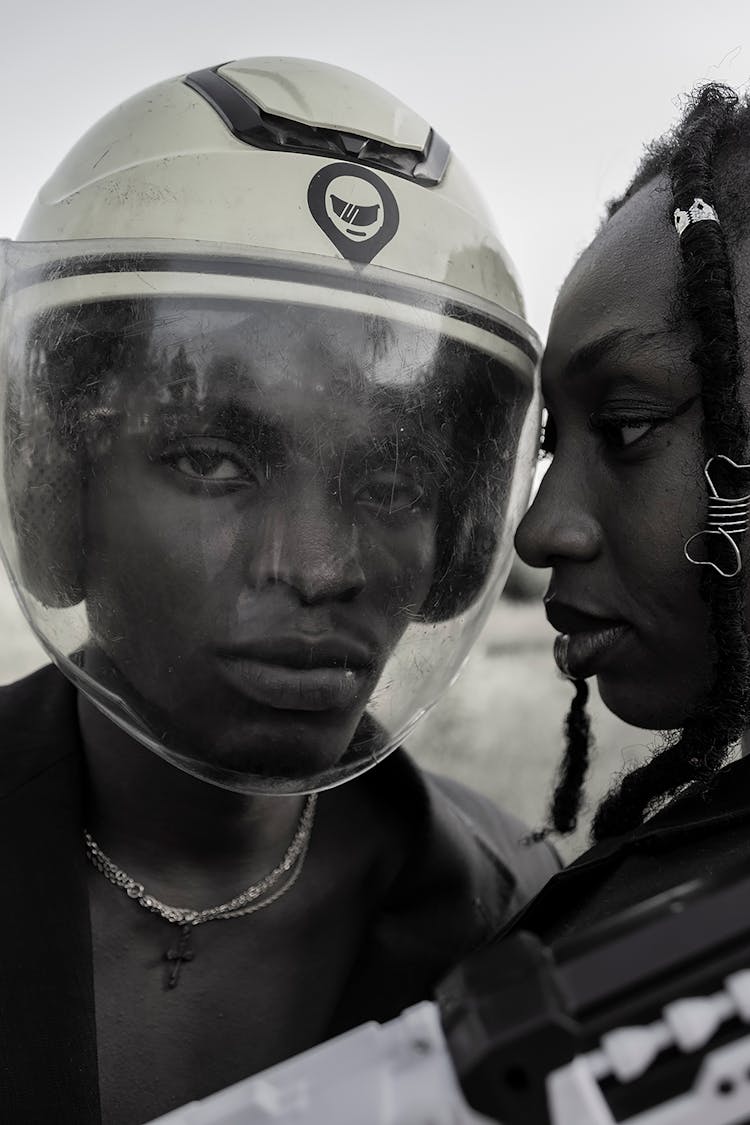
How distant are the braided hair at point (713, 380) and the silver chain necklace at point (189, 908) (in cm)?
55

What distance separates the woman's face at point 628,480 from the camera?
1.33m

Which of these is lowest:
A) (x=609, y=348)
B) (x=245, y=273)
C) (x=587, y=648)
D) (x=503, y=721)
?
(x=503, y=721)

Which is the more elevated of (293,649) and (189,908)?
(293,649)

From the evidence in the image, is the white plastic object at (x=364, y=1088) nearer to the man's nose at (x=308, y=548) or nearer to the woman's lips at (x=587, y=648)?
the man's nose at (x=308, y=548)

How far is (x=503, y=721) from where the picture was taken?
5781 millimetres

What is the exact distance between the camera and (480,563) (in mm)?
1629

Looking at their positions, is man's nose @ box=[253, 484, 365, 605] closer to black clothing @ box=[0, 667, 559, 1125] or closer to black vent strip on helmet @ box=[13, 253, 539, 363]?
black vent strip on helmet @ box=[13, 253, 539, 363]

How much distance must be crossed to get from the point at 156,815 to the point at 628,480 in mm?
906

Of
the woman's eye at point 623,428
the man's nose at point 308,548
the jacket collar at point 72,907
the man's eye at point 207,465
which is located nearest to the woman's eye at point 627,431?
the woman's eye at point 623,428

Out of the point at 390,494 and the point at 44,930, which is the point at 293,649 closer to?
the point at 390,494

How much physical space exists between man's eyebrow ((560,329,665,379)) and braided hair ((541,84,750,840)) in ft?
0.20

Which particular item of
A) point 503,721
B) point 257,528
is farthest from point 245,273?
point 503,721

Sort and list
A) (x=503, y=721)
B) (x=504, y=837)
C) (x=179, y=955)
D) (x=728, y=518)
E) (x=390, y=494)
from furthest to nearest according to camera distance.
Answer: (x=503, y=721) → (x=504, y=837) → (x=179, y=955) → (x=390, y=494) → (x=728, y=518)

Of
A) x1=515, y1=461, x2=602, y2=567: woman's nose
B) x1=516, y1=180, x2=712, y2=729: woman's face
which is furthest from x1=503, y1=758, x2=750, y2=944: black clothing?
x1=515, y1=461, x2=602, y2=567: woman's nose
